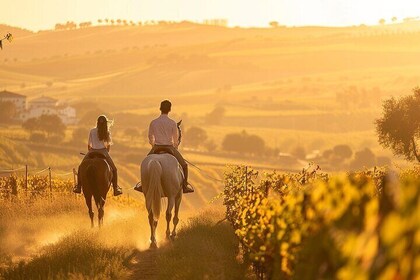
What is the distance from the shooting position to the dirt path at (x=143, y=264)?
54.6 feet

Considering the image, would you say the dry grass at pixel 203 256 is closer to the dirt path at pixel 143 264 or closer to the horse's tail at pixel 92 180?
the dirt path at pixel 143 264

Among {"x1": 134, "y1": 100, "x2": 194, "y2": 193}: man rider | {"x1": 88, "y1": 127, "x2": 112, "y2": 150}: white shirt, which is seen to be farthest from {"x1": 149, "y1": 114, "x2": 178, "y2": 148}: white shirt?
{"x1": 88, "y1": 127, "x2": 112, "y2": 150}: white shirt

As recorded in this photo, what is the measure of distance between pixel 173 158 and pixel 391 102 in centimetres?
4731

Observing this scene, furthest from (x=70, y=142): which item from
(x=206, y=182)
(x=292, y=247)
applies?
(x=292, y=247)

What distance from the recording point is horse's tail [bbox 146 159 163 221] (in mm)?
20469

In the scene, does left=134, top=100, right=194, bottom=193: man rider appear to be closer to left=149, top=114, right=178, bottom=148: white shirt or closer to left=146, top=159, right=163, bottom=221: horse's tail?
left=149, top=114, right=178, bottom=148: white shirt

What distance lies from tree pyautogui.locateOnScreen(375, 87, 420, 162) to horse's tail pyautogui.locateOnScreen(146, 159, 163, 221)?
1796 inches

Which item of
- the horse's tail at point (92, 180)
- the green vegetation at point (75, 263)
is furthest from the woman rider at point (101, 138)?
the green vegetation at point (75, 263)

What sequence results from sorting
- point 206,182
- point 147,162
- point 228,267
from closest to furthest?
1. point 228,267
2. point 147,162
3. point 206,182

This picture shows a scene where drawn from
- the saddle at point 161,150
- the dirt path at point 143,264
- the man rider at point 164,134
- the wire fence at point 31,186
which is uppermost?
the man rider at point 164,134

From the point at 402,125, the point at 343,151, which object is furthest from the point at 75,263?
the point at 343,151

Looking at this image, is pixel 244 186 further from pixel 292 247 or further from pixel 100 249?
pixel 292 247

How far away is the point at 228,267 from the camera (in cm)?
1500

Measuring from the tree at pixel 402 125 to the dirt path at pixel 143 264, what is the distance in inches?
1833
